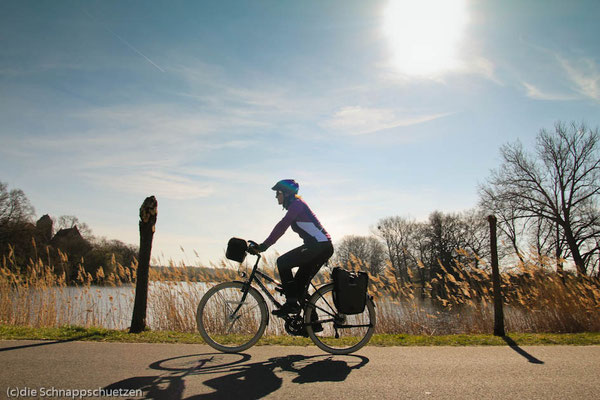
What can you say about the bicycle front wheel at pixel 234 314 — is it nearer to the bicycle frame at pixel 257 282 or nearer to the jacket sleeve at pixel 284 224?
the bicycle frame at pixel 257 282

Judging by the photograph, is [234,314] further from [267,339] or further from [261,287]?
[267,339]

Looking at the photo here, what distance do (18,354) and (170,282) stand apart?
3.81 m

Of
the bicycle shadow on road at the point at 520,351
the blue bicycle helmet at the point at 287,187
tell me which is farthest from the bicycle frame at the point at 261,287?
the bicycle shadow on road at the point at 520,351

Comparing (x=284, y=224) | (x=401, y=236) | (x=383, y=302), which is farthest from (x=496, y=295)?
(x=401, y=236)

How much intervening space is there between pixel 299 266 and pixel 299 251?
17cm

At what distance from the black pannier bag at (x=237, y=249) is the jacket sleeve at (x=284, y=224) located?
0.75 ft

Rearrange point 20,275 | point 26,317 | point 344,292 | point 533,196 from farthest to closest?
point 533,196
point 20,275
point 26,317
point 344,292

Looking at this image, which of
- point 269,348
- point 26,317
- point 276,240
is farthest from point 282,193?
point 26,317

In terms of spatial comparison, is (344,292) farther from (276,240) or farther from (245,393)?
(245,393)

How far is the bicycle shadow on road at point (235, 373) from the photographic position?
111 inches

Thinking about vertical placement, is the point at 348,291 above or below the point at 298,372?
above

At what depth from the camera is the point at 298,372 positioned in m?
3.40

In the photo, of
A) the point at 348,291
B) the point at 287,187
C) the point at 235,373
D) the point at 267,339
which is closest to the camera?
the point at 235,373

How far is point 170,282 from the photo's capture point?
301 inches
